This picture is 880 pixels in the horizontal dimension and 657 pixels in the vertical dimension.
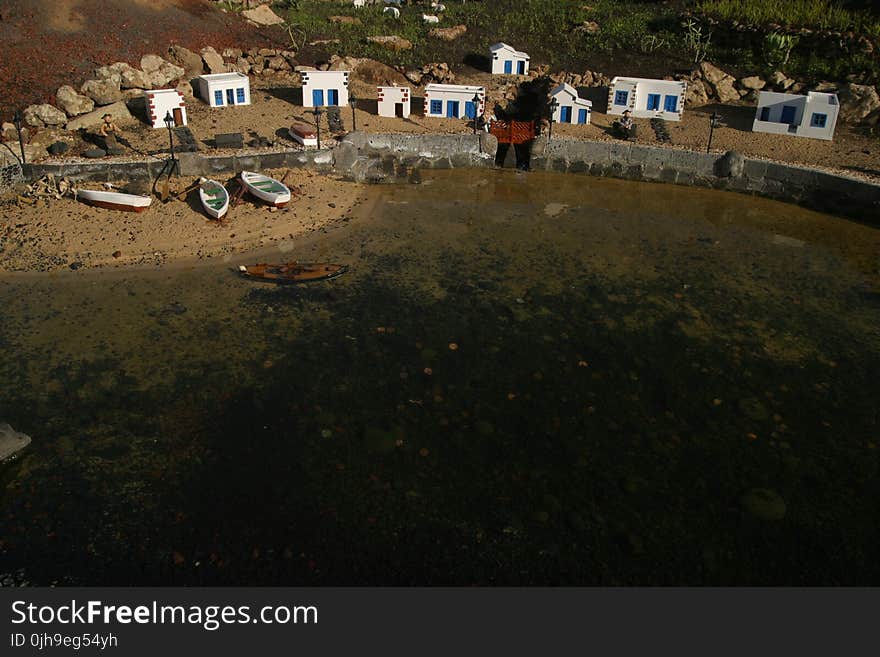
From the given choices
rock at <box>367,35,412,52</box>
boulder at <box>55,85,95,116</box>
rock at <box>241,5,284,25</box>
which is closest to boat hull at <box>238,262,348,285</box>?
boulder at <box>55,85,95,116</box>

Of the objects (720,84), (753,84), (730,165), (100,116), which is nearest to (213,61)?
(100,116)

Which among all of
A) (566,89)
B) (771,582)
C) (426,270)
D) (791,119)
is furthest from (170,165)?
(791,119)

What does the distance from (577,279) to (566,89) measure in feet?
62.9

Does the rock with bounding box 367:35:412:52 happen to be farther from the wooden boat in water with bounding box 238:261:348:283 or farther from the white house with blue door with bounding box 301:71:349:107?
the wooden boat in water with bounding box 238:261:348:283

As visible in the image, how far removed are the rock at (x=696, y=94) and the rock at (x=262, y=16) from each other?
1171 inches

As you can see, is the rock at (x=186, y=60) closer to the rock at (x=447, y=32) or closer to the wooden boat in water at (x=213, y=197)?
the wooden boat in water at (x=213, y=197)

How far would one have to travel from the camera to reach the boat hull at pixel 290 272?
26.6m

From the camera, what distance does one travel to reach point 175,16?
163 feet

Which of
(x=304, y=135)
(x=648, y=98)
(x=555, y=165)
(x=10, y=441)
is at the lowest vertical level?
(x=10, y=441)

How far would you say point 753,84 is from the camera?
47000 millimetres

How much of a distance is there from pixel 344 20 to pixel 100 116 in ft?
78.3

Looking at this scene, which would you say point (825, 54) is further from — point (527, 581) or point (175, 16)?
point (527, 581)

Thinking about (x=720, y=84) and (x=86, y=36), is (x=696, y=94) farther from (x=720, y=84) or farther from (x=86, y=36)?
(x=86, y=36)

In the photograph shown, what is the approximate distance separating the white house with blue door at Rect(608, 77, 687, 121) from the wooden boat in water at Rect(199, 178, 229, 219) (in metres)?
24.1
